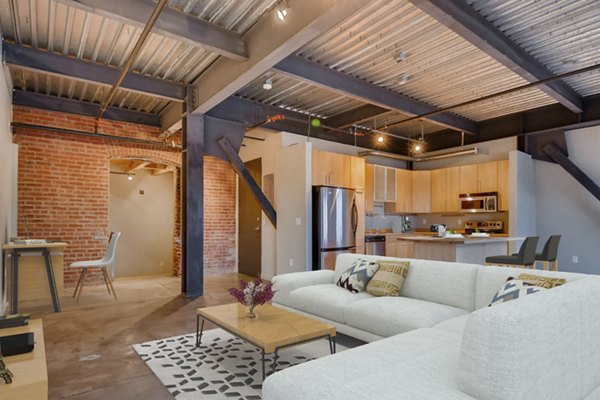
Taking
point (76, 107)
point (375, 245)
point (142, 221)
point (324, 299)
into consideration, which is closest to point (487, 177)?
point (375, 245)

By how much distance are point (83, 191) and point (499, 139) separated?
818 cm

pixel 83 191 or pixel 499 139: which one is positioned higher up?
pixel 499 139

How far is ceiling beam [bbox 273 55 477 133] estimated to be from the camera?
14.8 ft

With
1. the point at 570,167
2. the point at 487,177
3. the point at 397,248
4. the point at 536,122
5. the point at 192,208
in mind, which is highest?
the point at 536,122

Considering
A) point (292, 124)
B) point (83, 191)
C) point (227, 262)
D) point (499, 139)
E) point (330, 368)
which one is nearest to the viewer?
point (330, 368)

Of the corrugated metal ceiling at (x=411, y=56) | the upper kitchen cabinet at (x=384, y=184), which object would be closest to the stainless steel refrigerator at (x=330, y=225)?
the upper kitchen cabinet at (x=384, y=184)

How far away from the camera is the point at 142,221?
32.8 ft

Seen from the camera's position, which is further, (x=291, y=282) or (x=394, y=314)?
(x=291, y=282)

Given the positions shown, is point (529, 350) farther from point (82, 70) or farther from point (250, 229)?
point (250, 229)

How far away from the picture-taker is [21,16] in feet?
12.5

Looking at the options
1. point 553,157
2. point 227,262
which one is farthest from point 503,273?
point 227,262

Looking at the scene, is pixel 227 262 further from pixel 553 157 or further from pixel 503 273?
pixel 553 157

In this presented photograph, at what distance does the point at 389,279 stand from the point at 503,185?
197 inches

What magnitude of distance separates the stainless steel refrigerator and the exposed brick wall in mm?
3604
